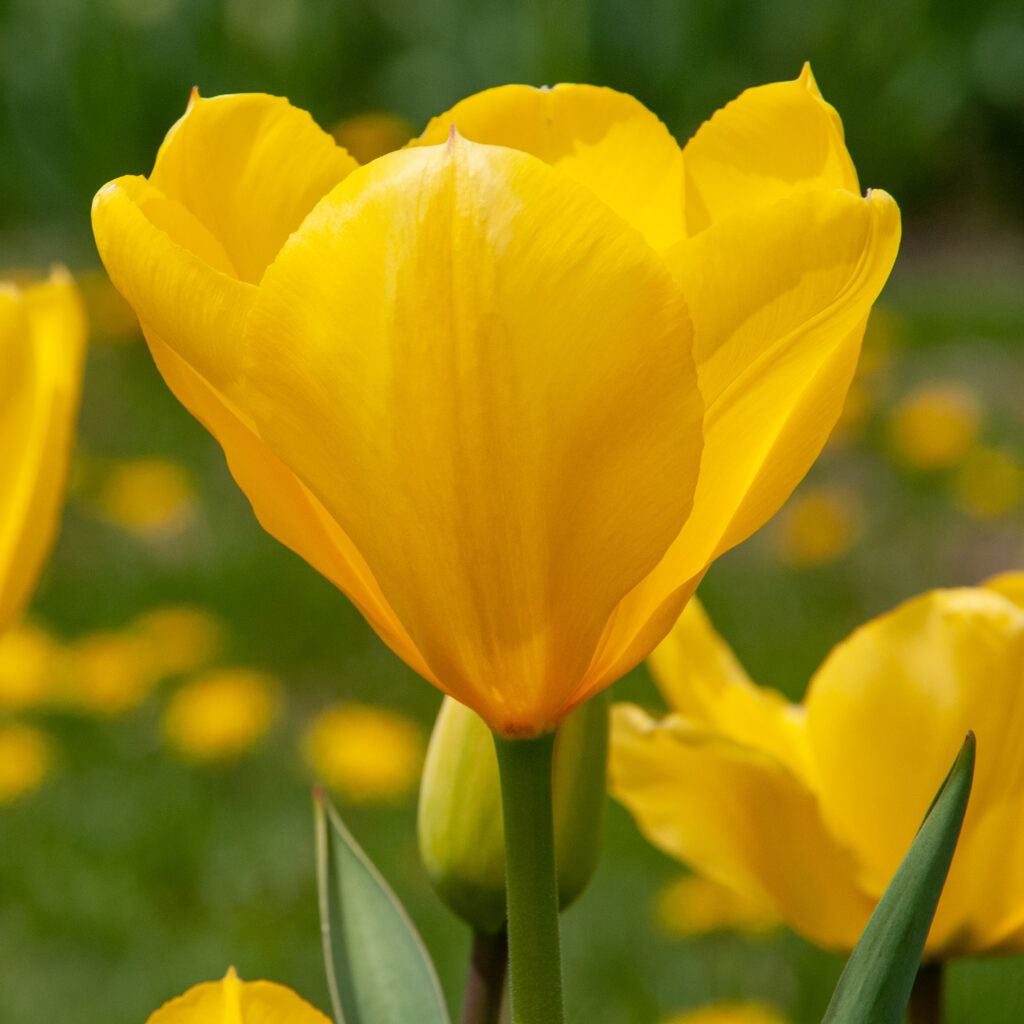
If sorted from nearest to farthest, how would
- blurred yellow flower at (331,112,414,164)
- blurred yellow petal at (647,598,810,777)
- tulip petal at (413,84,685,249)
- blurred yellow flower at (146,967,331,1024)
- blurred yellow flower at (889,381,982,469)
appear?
blurred yellow flower at (146,967,331,1024)
tulip petal at (413,84,685,249)
blurred yellow petal at (647,598,810,777)
blurred yellow flower at (889,381,982,469)
blurred yellow flower at (331,112,414,164)

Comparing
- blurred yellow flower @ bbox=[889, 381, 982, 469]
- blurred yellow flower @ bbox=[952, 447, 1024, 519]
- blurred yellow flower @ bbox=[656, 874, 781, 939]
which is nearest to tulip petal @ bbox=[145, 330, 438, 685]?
blurred yellow flower @ bbox=[656, 874, 781, 939]

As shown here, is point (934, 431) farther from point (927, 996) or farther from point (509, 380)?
point (509, 380)

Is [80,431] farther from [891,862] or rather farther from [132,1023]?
[891,862]

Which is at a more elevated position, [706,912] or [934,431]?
[706,912]

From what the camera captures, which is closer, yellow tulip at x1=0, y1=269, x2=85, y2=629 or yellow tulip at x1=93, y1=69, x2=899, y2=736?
yellow tulip at x1=93, y1=69, x2=899, y2=736

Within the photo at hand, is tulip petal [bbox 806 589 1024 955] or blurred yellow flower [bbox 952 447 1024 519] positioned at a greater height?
tulip petal [bbox 806 589 1024 955]

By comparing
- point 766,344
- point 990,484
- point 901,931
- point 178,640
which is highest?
point 766,344

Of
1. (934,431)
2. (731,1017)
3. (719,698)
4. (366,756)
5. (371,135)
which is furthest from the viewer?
(371,135)

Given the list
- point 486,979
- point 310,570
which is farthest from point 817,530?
point 486,979

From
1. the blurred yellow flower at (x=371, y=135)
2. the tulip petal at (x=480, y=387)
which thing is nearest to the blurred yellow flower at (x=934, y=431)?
the blurred yellow flower at (x=371, y=135)

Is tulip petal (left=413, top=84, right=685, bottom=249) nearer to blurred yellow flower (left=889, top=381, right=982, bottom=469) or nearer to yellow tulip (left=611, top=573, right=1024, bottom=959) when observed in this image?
yellow tulip (left=611, top=573, right=1024, bottom=959)
